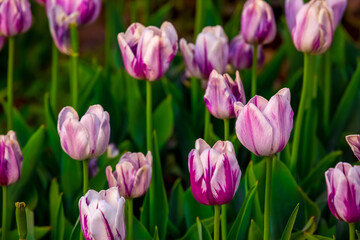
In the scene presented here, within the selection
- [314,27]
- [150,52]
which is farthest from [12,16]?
[314,27]

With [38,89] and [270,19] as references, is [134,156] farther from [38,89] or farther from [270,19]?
[38,89]

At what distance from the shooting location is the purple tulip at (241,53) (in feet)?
5.26

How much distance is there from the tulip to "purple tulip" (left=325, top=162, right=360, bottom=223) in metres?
0.21

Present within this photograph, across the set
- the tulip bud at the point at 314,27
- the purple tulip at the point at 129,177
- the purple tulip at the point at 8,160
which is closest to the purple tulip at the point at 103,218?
the purple tulip at the point at 129,177

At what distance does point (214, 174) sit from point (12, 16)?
0.64 metres

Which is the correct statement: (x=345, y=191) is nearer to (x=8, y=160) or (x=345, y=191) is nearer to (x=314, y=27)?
(x=314, y=27)

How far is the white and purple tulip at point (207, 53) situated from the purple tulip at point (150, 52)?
4.7 inches

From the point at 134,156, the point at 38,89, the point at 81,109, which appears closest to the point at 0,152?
the point at 134,156

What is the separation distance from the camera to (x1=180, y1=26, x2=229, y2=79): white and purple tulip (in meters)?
1.37

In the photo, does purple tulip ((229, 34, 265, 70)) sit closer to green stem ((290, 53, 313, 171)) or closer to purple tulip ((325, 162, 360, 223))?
green stem ((290, 53, 313, 171))

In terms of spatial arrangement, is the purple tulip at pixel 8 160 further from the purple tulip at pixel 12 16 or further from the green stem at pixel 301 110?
the green stem at pixel 301 110

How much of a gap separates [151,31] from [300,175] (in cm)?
54

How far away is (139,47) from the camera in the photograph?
1.24 metres

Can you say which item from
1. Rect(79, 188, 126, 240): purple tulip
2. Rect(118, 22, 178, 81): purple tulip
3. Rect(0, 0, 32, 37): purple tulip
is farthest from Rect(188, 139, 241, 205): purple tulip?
Rect(0, 0, 32, 37): purple tulip
